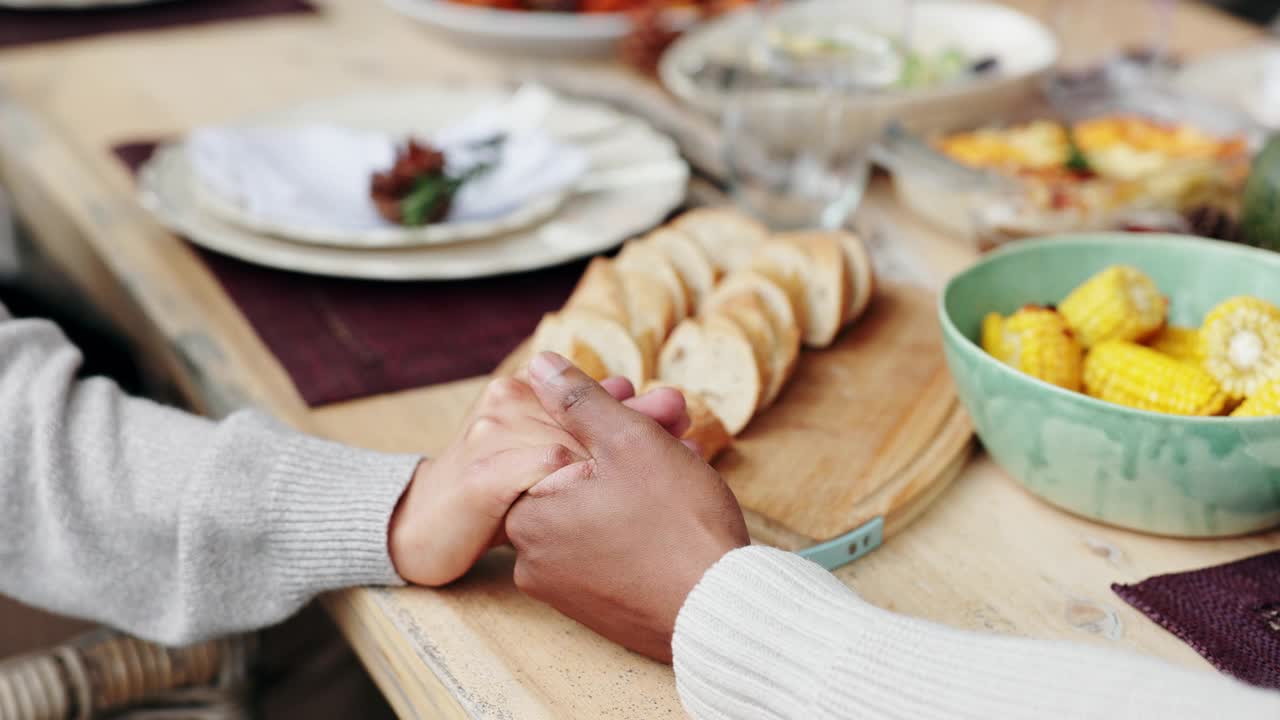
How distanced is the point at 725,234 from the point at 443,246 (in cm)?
30

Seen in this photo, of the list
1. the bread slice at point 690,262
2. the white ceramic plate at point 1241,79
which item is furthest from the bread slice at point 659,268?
the white ceramic plate at point 1241,79

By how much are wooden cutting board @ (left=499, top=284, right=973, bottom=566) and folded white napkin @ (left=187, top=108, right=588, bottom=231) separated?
0.32 meters

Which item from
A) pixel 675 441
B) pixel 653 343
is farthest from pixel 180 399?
pixel 675 441

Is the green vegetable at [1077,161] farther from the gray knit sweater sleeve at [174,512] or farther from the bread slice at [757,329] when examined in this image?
the gray knit sweater sleeve at [174,512]

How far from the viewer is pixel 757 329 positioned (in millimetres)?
1078

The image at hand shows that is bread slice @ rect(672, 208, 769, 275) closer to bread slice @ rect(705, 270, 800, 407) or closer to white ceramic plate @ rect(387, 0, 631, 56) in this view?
bread slice @ rect(705, 270, 800, 407)

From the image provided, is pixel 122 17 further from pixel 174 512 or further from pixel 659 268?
pixel 174 512

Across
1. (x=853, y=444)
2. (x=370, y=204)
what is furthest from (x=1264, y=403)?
(x=370, y=204)

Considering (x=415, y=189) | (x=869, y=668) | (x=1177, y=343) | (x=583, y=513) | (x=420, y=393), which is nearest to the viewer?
(x=869, y=668)

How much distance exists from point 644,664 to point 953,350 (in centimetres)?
34

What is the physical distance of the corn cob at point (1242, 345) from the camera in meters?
0.89

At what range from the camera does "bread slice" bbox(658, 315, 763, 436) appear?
1029 mm

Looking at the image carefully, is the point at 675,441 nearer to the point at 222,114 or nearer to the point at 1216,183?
the point at 1216,183

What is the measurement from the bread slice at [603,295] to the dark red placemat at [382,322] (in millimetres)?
103
